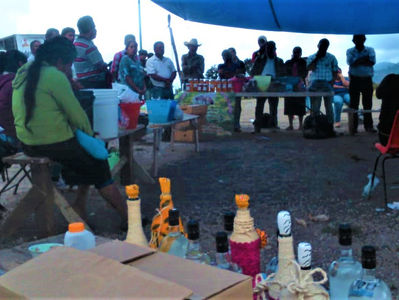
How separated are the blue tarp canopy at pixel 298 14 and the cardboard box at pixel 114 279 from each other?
14.3ft

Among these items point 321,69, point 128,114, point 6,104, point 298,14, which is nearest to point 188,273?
point 128,114

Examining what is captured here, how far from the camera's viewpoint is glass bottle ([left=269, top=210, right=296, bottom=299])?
145cm

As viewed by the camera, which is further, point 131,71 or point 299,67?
point 299,67

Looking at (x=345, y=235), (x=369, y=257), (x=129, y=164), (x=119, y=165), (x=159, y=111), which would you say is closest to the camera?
(x=369, y=257)

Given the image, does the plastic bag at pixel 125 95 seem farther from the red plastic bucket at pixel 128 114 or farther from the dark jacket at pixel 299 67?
the dark jacket at pixel 299 67

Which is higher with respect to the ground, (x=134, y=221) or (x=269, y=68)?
(x=269, y=68)

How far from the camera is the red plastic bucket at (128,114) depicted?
4.92 meters

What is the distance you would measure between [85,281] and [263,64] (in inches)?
384

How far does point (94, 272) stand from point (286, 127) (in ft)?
34.9

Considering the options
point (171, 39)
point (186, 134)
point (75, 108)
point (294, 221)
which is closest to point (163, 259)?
point (75, 108)

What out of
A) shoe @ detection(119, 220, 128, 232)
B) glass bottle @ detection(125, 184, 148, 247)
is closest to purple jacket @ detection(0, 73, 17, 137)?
shoe @ detection(119, 220, 128, 232)

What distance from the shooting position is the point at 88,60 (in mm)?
6234

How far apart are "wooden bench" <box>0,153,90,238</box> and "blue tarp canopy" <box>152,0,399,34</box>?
8.40 feet

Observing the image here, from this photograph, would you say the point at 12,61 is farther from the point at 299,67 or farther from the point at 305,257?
the point at 299,67
